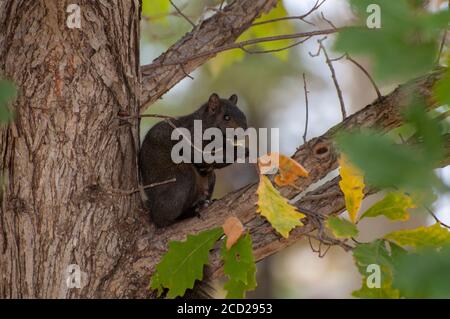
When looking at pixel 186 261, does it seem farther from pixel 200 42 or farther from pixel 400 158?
pixel 400 158

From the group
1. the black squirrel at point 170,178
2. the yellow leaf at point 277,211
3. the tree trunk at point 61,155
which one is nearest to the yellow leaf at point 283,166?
Answer: the yellow leaf at point 277,211

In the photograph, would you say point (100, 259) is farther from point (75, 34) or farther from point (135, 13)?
point (135, 13)

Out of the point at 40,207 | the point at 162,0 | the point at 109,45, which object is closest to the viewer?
the point at 40,207

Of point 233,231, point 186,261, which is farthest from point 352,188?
point 186,261

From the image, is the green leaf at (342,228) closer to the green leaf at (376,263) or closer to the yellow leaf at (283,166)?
the green leaf at (376,263)

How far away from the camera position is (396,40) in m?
0.90

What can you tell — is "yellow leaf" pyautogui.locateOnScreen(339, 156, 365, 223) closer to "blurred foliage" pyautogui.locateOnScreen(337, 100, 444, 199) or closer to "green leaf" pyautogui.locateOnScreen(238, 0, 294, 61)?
"blurred foliage" pyautogui.locateOnScreen(337, 100, 444, 199)

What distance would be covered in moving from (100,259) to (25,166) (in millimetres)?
459

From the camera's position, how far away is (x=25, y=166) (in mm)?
2533

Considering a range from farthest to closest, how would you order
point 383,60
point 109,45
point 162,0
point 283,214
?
point 162,0
point 109,45
point 283,214
point 383,60

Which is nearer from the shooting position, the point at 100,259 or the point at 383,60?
the point at 383,60

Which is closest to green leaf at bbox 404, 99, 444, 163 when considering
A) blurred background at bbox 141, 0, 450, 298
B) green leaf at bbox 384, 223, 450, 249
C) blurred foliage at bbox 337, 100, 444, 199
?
blurred foliage at bbox 337, 100, 444, 199

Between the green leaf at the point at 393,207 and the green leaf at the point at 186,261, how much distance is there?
0.53m

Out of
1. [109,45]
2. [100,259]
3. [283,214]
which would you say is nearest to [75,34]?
[109,45]
